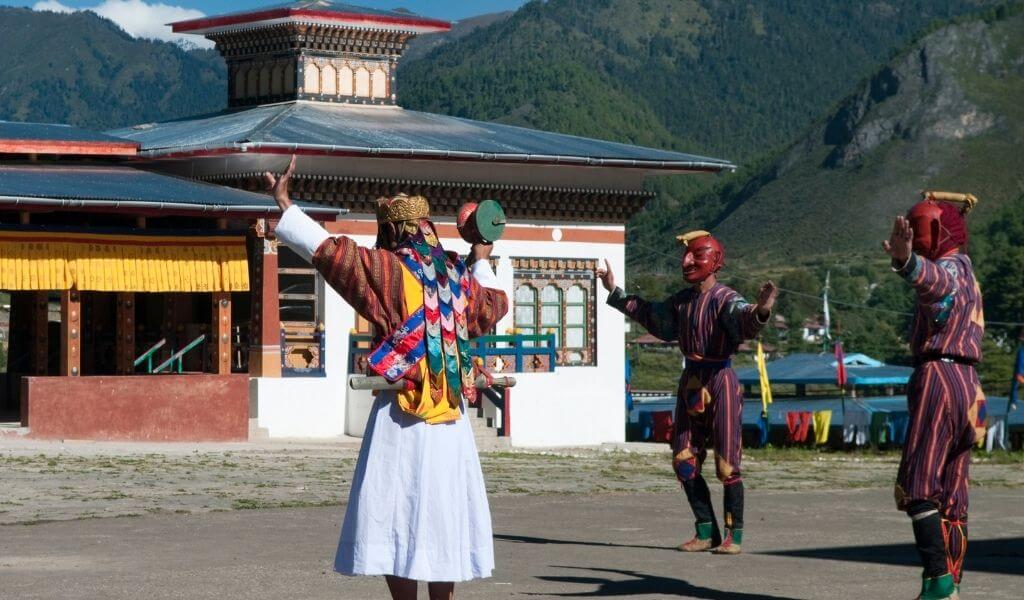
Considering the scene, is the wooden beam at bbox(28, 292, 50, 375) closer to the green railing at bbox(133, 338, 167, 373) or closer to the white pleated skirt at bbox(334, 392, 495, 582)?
the green railing at bbox(133, 338, 167, 373)

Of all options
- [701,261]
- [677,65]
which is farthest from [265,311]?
[677,65]

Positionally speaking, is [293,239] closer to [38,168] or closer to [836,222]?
[38,168]

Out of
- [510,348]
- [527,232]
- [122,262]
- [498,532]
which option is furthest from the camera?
[527,232]

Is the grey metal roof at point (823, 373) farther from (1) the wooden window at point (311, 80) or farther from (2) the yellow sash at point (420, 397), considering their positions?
(2) the yellow sash at point (420, 397)

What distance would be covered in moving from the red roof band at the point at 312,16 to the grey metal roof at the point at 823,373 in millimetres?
15128

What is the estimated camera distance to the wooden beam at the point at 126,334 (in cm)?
2467

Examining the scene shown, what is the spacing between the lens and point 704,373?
12039mm

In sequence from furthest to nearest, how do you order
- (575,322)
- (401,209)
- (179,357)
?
(575,322) → (179,357) → (401,209)

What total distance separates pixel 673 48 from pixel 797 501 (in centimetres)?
16919

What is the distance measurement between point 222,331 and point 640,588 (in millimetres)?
14851

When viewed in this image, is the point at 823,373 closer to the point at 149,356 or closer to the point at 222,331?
the point at 222,331

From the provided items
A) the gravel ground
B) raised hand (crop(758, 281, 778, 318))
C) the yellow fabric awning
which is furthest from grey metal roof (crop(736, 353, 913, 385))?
raised hand (crop(758, 281, 778, 318))

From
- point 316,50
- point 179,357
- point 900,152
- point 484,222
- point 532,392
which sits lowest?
point 532,392

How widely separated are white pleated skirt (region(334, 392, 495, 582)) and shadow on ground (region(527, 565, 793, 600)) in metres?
2.00
